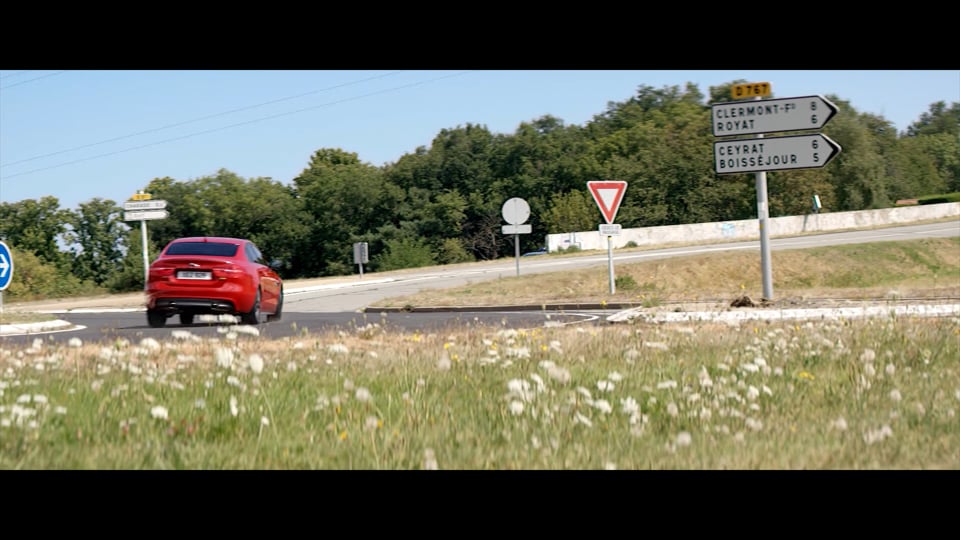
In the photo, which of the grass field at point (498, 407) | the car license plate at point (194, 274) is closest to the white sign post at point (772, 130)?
the car license plate at point (194, 274)

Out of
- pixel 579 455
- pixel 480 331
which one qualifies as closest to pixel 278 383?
pixel 579 455

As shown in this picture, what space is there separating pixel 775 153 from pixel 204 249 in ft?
34.2

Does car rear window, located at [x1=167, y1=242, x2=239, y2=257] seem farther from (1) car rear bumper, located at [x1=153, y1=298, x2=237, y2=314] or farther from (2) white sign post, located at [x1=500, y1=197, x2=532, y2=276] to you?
(2) white sign post, located at [x1=500, y1=197, x2=532, y2=276]

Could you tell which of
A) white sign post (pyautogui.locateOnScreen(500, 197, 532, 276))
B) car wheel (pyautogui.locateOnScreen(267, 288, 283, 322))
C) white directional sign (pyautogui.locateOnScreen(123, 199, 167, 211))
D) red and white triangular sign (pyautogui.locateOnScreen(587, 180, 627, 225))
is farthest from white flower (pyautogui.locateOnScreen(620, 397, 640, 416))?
white sign post (pyautogui.locateOnScreen(500, 197, 532, 276))

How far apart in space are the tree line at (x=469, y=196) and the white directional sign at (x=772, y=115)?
26.5 metres

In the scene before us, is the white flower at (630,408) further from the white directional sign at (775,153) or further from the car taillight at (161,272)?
the white directional sign at (775,153)

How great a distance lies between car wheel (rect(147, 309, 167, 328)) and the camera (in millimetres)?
16000

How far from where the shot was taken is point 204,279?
617 inches

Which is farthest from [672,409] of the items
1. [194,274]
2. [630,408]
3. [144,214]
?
[144,214]

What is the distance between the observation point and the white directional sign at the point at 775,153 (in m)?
17.0

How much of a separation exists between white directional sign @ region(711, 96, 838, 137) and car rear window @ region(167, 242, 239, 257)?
29.4ft
